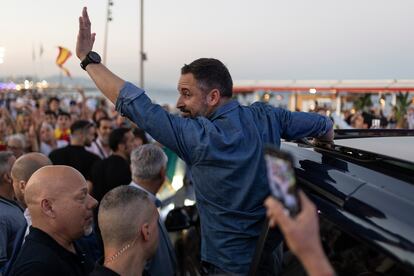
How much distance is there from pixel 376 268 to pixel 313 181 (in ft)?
2.03

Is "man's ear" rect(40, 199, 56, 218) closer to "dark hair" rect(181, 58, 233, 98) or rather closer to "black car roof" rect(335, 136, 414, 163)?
"dark hair" rect(181, 58, 233, 98)

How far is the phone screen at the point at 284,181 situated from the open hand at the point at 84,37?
61.3 inches

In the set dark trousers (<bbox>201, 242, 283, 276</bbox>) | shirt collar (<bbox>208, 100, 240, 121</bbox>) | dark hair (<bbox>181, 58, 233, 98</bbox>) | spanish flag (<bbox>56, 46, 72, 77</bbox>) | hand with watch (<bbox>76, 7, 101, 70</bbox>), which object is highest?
spanish flag (<bbox>56, 46, 72, 77</bbox>)

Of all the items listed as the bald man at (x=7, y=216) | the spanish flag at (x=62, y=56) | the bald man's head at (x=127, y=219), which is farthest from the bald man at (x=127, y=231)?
the spanish flag at (x=62, y=56)

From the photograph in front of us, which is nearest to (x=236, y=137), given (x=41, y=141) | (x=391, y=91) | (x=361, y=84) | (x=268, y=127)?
(x=268, y=127)

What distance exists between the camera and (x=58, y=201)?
2596mm

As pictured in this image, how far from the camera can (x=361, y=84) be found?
26.0 meters

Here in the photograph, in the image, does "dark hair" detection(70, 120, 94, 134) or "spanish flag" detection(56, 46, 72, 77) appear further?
"spanish flag" detection(56, 46, 72, 77)

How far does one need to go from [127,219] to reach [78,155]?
3.78 metres

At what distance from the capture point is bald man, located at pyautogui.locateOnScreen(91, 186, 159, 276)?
2.16 m

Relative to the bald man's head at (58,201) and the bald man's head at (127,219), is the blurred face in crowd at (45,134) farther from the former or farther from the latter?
the bald man's head at (127,219)

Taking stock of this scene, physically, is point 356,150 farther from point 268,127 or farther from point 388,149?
point 268,127

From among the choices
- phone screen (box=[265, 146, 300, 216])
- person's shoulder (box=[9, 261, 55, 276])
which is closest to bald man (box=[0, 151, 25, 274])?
person's shoulder (box=[9, 261, 55, 276])

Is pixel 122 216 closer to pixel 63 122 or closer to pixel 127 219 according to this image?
pixel 127 219
